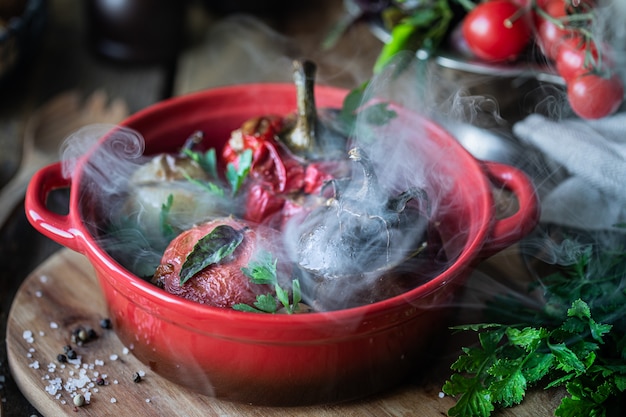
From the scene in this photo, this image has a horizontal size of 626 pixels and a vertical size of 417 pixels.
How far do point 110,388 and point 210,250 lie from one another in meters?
0.25

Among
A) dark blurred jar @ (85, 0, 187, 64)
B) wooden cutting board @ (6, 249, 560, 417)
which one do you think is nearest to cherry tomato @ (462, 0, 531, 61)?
wooden cutting board @ (6, 249, 560, 417)

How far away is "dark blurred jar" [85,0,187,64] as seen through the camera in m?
1.95

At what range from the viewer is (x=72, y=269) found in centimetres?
127

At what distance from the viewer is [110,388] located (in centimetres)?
105

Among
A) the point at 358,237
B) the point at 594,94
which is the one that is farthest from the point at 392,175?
the point at 594,94

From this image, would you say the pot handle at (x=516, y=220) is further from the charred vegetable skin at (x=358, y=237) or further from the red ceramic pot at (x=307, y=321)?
the charred vegetable skin at (x=358, y=237)

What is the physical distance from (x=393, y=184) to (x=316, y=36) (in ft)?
3.57

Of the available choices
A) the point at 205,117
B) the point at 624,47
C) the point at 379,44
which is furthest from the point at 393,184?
the point at 379,44

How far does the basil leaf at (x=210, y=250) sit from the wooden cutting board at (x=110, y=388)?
0.60 ft

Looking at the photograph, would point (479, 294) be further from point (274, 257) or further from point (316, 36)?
point (316, 36)

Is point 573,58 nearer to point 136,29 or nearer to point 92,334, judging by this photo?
point 92,334

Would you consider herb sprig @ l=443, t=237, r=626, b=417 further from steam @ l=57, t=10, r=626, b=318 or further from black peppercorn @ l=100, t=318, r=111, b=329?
black peppercorn @ l=100, t=318, r=111, b=329

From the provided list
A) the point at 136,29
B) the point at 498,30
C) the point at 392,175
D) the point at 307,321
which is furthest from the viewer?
the point at 136,29

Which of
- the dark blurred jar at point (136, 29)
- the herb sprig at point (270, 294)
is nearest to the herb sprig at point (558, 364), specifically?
the herb sprig at point (270, 294)
